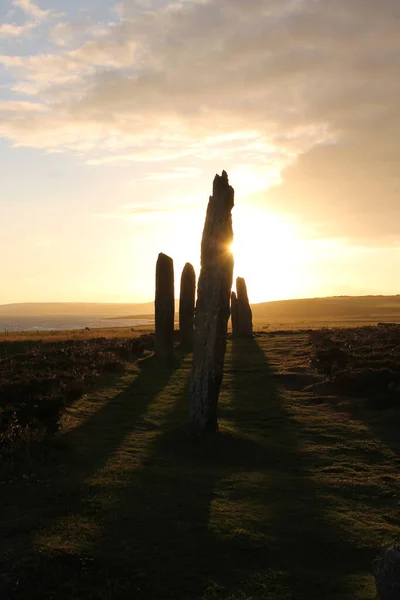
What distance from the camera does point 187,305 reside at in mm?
34969

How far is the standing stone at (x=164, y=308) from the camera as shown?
26.9 metres

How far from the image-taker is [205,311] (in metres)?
14.2

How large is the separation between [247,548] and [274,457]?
4550 millimetres

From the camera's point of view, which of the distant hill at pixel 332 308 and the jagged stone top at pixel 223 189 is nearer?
the jagged stone top at pixel 223 189

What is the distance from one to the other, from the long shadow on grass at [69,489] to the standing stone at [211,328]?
1.96 meters

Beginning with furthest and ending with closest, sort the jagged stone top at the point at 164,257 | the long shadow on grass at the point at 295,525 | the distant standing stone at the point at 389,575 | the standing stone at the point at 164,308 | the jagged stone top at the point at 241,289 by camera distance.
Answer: the jagged stone top at the point at 241,289 < the jagged stone top at the point at 164,257 < the standing stone at the point at 164,308 < the long shadow on grass at the point at 295,525 < the distant standing stone at the point at 389,575

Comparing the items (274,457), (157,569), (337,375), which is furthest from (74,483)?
(337,375)

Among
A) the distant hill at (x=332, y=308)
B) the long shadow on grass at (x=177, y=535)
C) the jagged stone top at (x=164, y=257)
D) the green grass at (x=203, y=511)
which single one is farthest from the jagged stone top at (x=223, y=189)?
the distant hill at (x=332, y=308)

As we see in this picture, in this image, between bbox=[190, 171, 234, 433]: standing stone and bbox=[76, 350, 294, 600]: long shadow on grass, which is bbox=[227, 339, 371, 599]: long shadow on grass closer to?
bbox=[76, 350, 294, 600]: long shadow on grass

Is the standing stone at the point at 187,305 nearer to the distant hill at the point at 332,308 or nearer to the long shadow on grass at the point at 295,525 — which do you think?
the long shadow on grass at the point at 295,525

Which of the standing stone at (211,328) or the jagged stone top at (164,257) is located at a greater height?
the jagged stone top at (164,257)

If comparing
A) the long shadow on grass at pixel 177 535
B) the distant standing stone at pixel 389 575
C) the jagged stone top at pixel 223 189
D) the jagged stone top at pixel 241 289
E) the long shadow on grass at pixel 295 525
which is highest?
the jagged stone top at pixel 223 189

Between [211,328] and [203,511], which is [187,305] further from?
[203,511]

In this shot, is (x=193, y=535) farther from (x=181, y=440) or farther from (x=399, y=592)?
(x=181, y=440)
